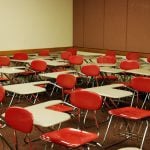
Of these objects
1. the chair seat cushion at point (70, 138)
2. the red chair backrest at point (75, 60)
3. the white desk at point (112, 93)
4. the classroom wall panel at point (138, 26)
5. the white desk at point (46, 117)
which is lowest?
the chair seat cushion at point (70, 138)

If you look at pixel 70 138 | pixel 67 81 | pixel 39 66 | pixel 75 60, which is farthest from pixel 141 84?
pixel 75 60

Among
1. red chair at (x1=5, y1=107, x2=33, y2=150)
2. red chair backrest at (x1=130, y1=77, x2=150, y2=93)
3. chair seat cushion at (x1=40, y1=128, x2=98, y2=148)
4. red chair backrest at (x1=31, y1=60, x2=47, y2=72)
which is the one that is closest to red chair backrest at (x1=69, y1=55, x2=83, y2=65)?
red chair backrest at (x1=31, y1=60, x2=47, y2=72)

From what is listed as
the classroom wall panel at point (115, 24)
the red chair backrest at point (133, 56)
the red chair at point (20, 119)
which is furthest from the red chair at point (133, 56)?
the red chair at point (20, 119)

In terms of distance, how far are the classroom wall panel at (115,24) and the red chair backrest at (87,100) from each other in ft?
21.1

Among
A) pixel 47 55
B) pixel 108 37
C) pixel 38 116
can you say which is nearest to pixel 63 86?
A: pixel 38 116

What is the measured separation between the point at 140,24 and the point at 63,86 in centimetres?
509

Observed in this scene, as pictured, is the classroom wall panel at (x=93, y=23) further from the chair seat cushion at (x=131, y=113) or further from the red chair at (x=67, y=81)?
the chair seat cushion at (x=131, y=113)

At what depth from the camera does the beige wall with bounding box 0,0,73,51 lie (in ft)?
32.2

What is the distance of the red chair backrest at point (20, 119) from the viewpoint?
133 inches

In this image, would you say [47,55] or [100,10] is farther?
[100,10]

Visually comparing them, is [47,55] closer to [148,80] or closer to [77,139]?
[148,80]

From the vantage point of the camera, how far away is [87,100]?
14.1ft

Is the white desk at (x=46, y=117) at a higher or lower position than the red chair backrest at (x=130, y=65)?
lower

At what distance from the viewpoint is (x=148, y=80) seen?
5230 mm
